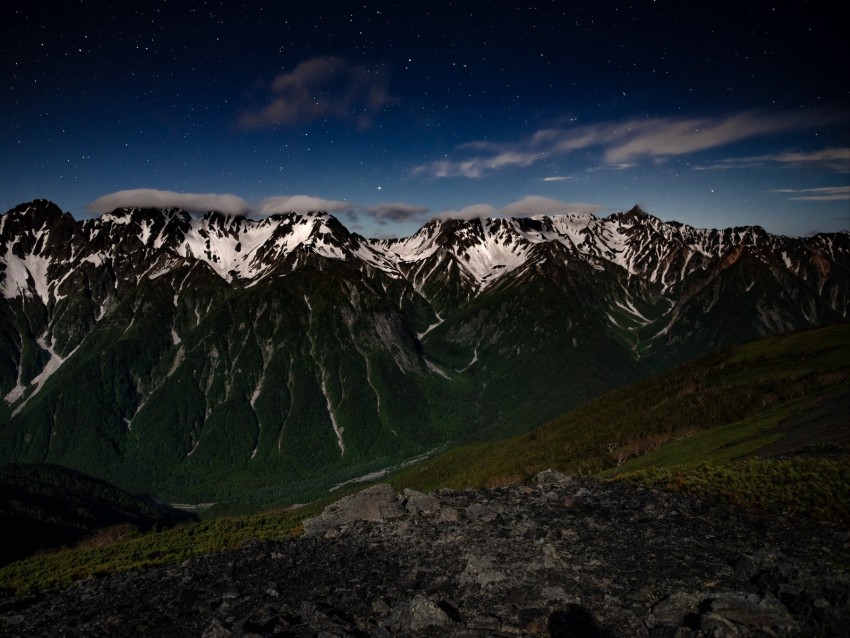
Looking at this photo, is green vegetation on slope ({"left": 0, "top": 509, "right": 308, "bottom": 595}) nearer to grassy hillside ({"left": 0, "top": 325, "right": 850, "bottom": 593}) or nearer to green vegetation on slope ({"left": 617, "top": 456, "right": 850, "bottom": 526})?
grassy hillside ({"left": 0, "top": 325, "right": 850, "bottom": 593})

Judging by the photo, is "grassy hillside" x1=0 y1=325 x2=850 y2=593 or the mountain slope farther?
the mountain slope

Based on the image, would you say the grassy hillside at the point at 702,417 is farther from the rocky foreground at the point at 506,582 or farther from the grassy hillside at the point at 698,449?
the rocky foreground at the point at 506,582

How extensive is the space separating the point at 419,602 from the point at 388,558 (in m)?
6.41

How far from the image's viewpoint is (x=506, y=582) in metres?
19.7

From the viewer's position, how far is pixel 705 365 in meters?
109

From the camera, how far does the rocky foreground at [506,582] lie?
16062 millimetres

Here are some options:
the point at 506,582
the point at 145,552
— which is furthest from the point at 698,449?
the point at 145,552

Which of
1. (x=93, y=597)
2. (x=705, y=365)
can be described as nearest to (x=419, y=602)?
(x=93, y=597)

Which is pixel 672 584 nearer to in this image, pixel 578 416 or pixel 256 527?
pixel 256 527

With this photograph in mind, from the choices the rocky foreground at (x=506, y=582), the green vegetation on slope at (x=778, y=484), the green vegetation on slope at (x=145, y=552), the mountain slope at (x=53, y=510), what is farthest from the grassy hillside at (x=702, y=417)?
the mountain slope at (x=53, y=510)

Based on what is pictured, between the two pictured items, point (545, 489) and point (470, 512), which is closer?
point (470, 512)

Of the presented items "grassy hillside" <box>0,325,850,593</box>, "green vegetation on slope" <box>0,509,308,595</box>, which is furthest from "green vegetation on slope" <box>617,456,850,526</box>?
"green vegetation on slope" <box>0,509,308,595</box>

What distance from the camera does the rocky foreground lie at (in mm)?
16062

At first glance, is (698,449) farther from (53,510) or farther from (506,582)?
(53,510)
